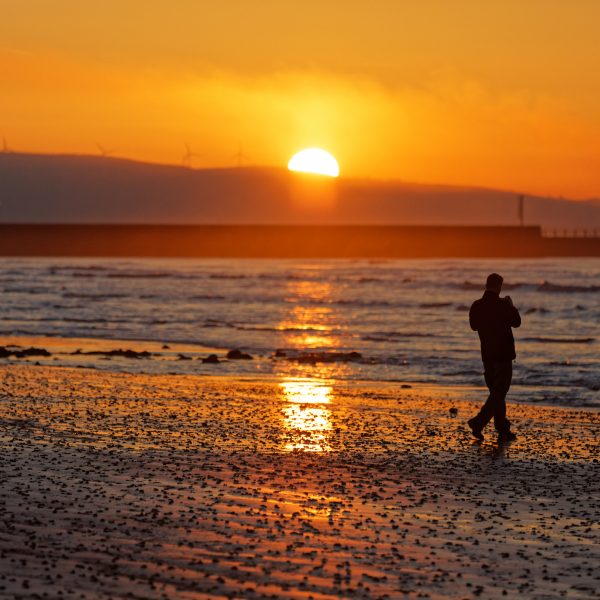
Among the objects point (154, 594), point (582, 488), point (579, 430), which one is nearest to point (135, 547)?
point (154, 594)

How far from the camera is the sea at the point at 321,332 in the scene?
22828mm

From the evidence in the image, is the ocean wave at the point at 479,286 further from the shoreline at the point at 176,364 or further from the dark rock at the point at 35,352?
the dark rock at the point at 35,352

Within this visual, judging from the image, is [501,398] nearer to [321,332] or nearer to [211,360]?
[211,360]

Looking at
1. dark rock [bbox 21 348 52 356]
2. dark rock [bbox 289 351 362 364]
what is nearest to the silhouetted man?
dark rock [bbox 289 351 362 364]

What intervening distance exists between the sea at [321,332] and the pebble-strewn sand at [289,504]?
5775 millimetres

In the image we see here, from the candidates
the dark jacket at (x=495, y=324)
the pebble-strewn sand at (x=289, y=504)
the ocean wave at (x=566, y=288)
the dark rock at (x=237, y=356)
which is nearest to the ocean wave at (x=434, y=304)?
the ocean wave at (x=566, y=288)

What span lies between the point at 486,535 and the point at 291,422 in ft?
20.5

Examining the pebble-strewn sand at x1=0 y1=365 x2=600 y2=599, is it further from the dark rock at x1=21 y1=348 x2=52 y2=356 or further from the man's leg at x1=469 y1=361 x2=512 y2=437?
the dark rock at x1=21 y1=348 x2=52 y2=356

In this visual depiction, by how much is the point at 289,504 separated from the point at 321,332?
2761cm

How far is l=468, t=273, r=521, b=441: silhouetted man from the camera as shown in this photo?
1373 cm

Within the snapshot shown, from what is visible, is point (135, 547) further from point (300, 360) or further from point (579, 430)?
point (300, 360)

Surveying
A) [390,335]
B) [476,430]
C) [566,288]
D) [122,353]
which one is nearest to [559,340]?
[390,335]

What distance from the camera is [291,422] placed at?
1466 cm

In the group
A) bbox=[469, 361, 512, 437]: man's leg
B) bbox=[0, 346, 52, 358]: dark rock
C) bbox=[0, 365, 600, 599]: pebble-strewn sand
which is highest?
bbox=[0, 346, 52, 358]: dark rock
